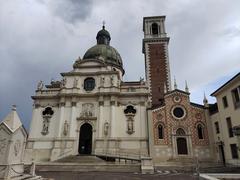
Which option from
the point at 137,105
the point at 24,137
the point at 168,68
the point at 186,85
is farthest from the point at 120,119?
the point at 24,137

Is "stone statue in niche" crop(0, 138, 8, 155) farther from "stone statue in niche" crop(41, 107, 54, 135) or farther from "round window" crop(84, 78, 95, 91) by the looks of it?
"round window" crop(84, 78, 95, 91)

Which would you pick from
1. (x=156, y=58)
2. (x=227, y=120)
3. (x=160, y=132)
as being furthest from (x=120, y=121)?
(x=156, y=58)

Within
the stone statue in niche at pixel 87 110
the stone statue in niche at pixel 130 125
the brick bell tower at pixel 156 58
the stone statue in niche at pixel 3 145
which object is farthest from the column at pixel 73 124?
the stone statue in niche at pixel 3 145

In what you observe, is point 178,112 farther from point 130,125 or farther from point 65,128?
point 65,128

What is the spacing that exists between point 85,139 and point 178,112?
43.3 ft

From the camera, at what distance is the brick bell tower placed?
32281 mm

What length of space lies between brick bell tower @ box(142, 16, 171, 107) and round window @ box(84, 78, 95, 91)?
9.31 metres

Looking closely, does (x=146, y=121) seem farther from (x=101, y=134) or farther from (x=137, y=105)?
(x=101, y=134)

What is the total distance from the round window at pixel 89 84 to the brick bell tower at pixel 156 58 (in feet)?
30.6

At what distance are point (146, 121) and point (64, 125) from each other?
1126cm

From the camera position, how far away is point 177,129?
2595 centimetres

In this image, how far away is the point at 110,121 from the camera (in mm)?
27266

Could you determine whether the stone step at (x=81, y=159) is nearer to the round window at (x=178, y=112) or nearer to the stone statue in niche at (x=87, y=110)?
the stone statue in niche at (x=87, y=110)

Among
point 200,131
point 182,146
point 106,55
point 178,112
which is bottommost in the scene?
point 182,146
